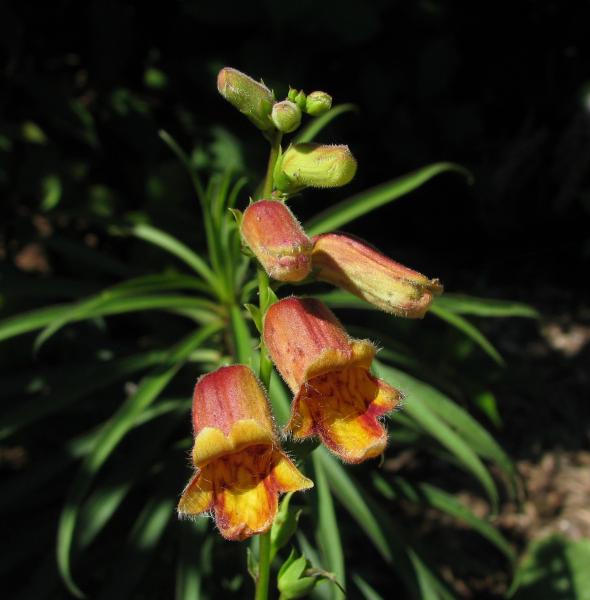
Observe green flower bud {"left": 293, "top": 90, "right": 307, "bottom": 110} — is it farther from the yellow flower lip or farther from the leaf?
the leaf

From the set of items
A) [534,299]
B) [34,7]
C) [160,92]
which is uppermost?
[34,7]

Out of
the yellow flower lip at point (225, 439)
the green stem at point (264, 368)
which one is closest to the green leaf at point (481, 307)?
the green stem at point (264, 368)

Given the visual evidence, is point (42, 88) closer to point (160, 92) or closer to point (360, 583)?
point (160, 92)

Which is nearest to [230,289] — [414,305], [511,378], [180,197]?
[414,305]

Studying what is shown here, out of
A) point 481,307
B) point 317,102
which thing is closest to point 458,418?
point 481,307

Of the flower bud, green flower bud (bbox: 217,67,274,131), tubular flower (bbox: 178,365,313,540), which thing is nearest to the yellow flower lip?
tubular flower (bbox: 178,365,313,540)

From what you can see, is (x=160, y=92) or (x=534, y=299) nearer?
(x=160, y=92)

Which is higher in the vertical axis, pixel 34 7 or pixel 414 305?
pixel 34 7

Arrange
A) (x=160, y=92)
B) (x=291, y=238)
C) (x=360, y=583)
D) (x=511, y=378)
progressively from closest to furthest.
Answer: (x=291, y=238) → (x=360, y=583) → (x=511, y=378) → (x=160, y=92)
